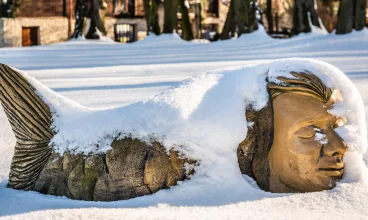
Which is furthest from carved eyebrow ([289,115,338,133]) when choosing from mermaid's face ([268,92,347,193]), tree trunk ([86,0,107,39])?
tree trunk ([86,0,107,39])

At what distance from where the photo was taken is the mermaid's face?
6.86ft

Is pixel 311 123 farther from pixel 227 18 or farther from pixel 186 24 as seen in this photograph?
pixel 186 24

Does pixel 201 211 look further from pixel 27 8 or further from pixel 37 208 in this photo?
pixel 27 8

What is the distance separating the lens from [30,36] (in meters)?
23.4

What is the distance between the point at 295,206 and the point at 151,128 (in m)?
0.65

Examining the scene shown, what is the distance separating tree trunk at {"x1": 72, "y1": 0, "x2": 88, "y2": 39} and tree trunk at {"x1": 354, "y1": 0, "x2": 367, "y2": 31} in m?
9.93

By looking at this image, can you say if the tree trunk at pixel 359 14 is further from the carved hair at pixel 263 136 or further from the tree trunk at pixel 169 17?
the carved hair at pixel 263 136

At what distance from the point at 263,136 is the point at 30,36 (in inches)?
894

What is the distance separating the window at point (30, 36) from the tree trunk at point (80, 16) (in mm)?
5098

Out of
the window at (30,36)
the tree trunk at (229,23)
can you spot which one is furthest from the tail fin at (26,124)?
the window at (30,36)

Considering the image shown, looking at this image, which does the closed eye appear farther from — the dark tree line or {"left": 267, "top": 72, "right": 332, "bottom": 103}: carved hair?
the dark tree line

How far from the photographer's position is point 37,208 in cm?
204

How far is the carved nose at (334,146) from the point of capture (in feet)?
6.88

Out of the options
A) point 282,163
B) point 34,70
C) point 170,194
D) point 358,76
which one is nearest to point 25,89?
point 170,194
